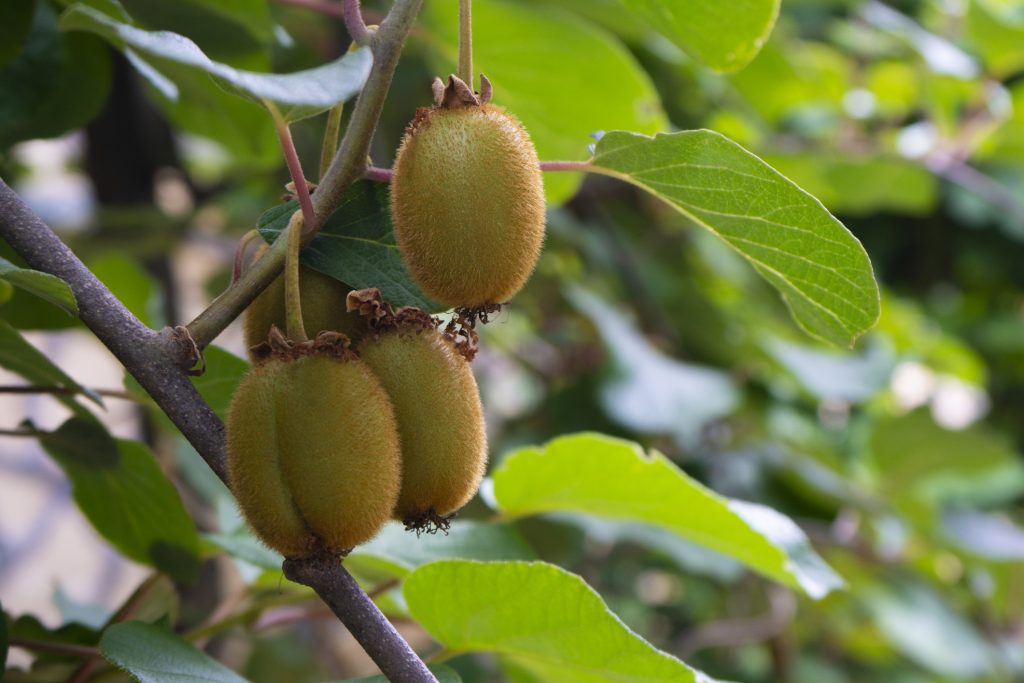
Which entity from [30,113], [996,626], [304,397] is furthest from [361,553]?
[996,626]

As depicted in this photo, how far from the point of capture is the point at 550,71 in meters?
0.91

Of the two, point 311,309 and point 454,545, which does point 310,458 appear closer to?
point 311,309

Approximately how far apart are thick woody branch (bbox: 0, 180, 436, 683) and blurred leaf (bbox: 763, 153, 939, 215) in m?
1.18

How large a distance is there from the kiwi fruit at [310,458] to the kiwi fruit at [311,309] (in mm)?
41

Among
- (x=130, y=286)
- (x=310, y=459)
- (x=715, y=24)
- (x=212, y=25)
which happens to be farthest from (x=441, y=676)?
(x=130, y=286)

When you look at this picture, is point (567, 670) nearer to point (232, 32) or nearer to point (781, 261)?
point (781, 261)

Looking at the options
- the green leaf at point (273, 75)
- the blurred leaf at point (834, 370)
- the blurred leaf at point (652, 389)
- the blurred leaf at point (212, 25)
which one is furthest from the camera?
the blurred leaf at point (834, 370)

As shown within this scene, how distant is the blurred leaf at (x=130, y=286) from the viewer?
104 centimetres

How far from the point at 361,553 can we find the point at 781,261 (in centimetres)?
29

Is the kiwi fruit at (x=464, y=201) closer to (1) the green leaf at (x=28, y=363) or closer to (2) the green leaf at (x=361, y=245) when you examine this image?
(2) the green leaf at (x=361, y=245)

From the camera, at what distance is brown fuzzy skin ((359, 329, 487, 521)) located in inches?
17.6

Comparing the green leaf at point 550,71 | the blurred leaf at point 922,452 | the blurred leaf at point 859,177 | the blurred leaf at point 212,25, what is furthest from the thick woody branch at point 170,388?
the blurred leaf at point 922,452

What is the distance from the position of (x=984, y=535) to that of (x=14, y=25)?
4.87 ft

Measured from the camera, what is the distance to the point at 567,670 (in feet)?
1.84
